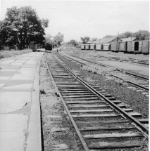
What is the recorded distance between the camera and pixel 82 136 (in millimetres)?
4438

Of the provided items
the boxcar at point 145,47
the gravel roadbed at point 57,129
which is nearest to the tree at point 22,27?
the boxcar at point 145,47

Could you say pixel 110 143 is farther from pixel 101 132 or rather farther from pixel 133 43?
pixel 133 43

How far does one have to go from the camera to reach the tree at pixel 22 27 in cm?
5737

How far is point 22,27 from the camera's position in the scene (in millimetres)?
59594

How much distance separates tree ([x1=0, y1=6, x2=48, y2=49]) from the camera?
57369mm

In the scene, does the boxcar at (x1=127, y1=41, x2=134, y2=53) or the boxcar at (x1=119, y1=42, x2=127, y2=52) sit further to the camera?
the boxcar at (x1=119, y1=42, x2=127, y2=52)

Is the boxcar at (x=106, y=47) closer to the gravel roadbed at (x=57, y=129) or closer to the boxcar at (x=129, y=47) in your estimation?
the boxcar at (x=129, y=47)

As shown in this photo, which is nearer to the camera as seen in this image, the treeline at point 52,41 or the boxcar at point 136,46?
the boxcar at point 136,46

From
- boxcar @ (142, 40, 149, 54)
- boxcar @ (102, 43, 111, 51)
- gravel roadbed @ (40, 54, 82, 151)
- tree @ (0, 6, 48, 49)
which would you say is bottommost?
gravel roadbed @ (40, 54, 82, 151)

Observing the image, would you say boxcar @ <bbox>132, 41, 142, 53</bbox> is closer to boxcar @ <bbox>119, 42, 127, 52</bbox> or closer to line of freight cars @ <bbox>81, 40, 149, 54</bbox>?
line of freight cars @ <bbox>81, 40, 149, 54</bbox>

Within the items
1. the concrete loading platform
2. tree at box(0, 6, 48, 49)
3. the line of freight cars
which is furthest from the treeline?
the concrete loading platform

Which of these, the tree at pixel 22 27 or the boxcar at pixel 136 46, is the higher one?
the tree at pixel 22 27

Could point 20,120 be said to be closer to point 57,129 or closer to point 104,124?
point 57,129

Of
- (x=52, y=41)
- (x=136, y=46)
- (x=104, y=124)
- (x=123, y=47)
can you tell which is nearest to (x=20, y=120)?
(x=104, y=124)
